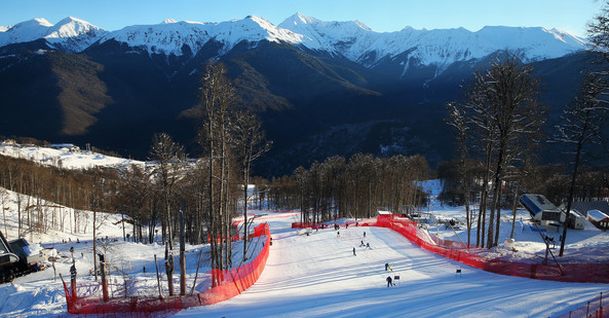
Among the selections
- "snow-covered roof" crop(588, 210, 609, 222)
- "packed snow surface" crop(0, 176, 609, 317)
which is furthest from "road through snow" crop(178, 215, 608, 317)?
"snow-covered roof" crop(588, 210, 609, 222)

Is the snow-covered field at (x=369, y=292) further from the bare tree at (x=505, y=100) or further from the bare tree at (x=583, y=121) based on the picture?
the bare tree at (x=583, y=121)

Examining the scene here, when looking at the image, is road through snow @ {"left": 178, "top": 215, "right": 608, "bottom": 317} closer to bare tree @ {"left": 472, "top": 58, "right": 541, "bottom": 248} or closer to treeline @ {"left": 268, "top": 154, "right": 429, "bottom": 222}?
bare tree @ {"left": 472, "top": 58, "right": 541, "bottom": 248}

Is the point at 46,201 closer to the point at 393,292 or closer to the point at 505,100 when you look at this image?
the point at 393,292

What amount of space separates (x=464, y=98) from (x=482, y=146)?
3939mm

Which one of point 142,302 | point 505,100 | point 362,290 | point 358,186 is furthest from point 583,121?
point 358,186

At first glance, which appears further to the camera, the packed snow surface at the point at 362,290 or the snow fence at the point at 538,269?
the snow fence at the point at 538,269

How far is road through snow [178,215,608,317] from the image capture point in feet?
59.6

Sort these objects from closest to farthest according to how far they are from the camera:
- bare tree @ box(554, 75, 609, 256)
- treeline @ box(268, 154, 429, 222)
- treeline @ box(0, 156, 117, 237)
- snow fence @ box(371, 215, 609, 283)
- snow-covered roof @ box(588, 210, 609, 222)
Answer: snow fence @ box(371, 215, 609, 283) → bare tree @ box(554, 75, 609, 256) → snow-covered roof @ box(588, 210, 609, 222) → treeline @ box(0, 156, 117, 237) → treeline @ box(268, 154, 429, 222)

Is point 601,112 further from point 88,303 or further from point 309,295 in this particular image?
point 88,303

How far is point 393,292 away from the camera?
23.2 meters

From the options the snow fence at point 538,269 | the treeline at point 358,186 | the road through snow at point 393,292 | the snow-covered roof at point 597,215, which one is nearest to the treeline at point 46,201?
the treeline at point 358,186

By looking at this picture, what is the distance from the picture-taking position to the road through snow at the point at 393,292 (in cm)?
1816

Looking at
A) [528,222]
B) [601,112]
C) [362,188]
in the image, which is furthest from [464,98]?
[362,188]

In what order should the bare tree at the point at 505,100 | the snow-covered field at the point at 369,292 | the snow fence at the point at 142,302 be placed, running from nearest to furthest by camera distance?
the snow-covered field at the point at 369,292 < the snow fence at the point at 142,302 < the bare tree at the point at 505,100
